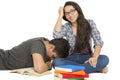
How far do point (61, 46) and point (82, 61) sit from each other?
0.32m

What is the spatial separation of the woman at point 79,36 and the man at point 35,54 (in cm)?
15

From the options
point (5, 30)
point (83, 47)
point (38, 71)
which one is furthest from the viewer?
point (5, 30)

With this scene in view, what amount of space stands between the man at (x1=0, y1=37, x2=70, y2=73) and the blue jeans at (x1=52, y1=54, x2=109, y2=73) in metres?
0.07

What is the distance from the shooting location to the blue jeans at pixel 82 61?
4.43 metres

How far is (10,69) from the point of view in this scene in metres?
4.55

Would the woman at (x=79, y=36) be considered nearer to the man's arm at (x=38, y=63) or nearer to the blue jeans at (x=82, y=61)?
the blue jeans at (x=82, y=61)

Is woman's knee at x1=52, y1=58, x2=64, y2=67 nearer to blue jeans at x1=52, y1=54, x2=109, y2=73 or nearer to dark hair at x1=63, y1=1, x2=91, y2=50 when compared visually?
blue jeans at x1=52, y1=54, x2=109, y2=73

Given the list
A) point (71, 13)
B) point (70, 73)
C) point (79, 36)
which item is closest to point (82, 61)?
point (79, 36)

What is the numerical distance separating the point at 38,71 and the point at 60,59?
0.27m

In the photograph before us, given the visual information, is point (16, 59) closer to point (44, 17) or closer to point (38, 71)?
point (38, 71)

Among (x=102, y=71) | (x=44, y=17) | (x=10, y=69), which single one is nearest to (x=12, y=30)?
(x=44, y=17)

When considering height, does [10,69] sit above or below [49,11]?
below

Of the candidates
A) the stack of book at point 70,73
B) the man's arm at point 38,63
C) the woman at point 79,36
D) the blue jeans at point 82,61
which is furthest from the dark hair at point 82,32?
the stack of book at point 70,73

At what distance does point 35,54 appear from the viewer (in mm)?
4324
